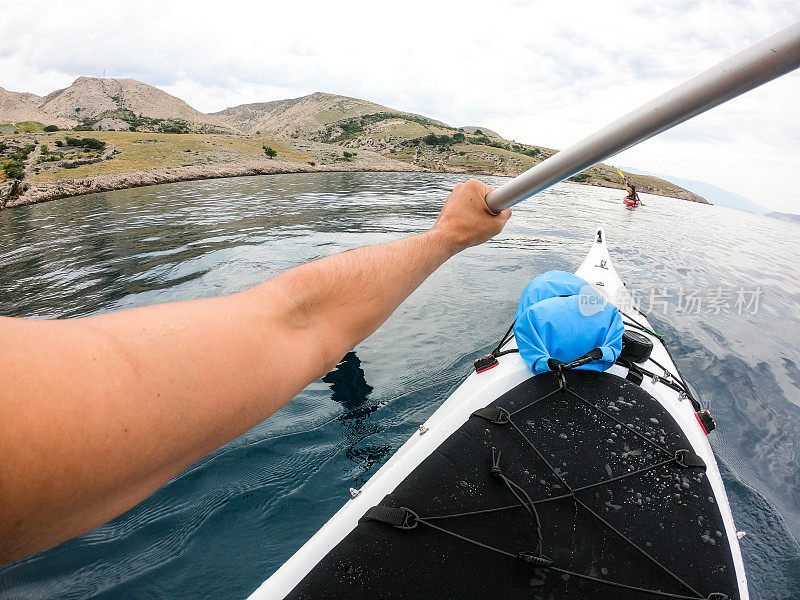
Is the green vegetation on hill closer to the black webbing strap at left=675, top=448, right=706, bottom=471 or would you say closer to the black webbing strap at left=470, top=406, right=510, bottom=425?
the black webbing strap at left=470, top=406, right=510, bottom=425

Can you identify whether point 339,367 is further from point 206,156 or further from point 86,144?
point 86,144

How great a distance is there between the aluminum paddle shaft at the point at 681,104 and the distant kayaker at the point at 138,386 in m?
1.01

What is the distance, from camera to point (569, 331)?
3.24m

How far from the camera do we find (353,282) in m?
1.28

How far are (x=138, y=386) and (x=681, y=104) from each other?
1.76 m

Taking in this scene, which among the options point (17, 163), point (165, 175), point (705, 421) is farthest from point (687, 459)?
point (17, 163)

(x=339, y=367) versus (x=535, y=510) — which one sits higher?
(x=535, y=510)

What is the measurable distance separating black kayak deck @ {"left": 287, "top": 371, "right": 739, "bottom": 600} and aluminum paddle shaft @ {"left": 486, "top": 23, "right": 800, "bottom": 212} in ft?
5.66

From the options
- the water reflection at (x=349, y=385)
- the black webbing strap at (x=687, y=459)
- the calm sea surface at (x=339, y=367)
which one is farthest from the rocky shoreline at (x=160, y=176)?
the black webbing strap at (x=687, y=459)

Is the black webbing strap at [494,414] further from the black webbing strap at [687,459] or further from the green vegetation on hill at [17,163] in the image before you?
the green vegetation on hill at [17,163]

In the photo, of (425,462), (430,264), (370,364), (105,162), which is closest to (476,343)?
(370,364)

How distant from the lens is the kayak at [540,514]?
1896 mm

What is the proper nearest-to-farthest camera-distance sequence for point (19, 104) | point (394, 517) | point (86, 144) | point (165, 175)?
point (394, 517)
point (165, 175)
point (86, 144)
point (19, 104)

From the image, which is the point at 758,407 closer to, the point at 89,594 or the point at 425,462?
the point at 425,462
